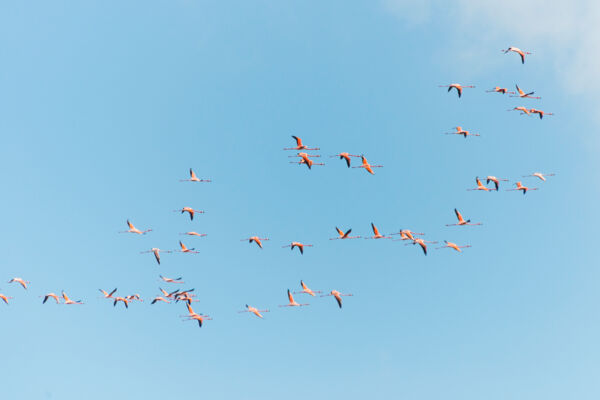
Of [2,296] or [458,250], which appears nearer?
[458,250]

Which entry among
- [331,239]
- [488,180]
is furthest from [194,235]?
[488,180]

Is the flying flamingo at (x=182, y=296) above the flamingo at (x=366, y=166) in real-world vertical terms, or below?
below

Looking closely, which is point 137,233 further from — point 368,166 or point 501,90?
point 501,90

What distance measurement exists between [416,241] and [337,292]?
31.7 ft

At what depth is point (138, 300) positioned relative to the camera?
101 m

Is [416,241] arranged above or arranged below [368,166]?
below

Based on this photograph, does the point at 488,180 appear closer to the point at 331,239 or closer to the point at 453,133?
the point at 453,133

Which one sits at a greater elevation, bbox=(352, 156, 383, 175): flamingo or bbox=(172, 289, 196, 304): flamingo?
bbox=(352, 156, 383, 175): flamingo

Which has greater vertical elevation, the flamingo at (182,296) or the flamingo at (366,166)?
the flamingo at (366,166)

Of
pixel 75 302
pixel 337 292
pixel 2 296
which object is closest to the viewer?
pixel 337 292

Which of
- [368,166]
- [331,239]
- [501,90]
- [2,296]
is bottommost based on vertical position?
[2,296]

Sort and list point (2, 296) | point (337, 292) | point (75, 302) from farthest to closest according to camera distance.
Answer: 1. point (75, 302)
2. point (2, 296)
3. point (337, 292)

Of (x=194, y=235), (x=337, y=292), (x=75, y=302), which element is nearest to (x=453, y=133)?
(x=337, y=292)

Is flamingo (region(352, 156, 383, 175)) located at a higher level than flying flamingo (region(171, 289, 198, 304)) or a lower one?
higher
